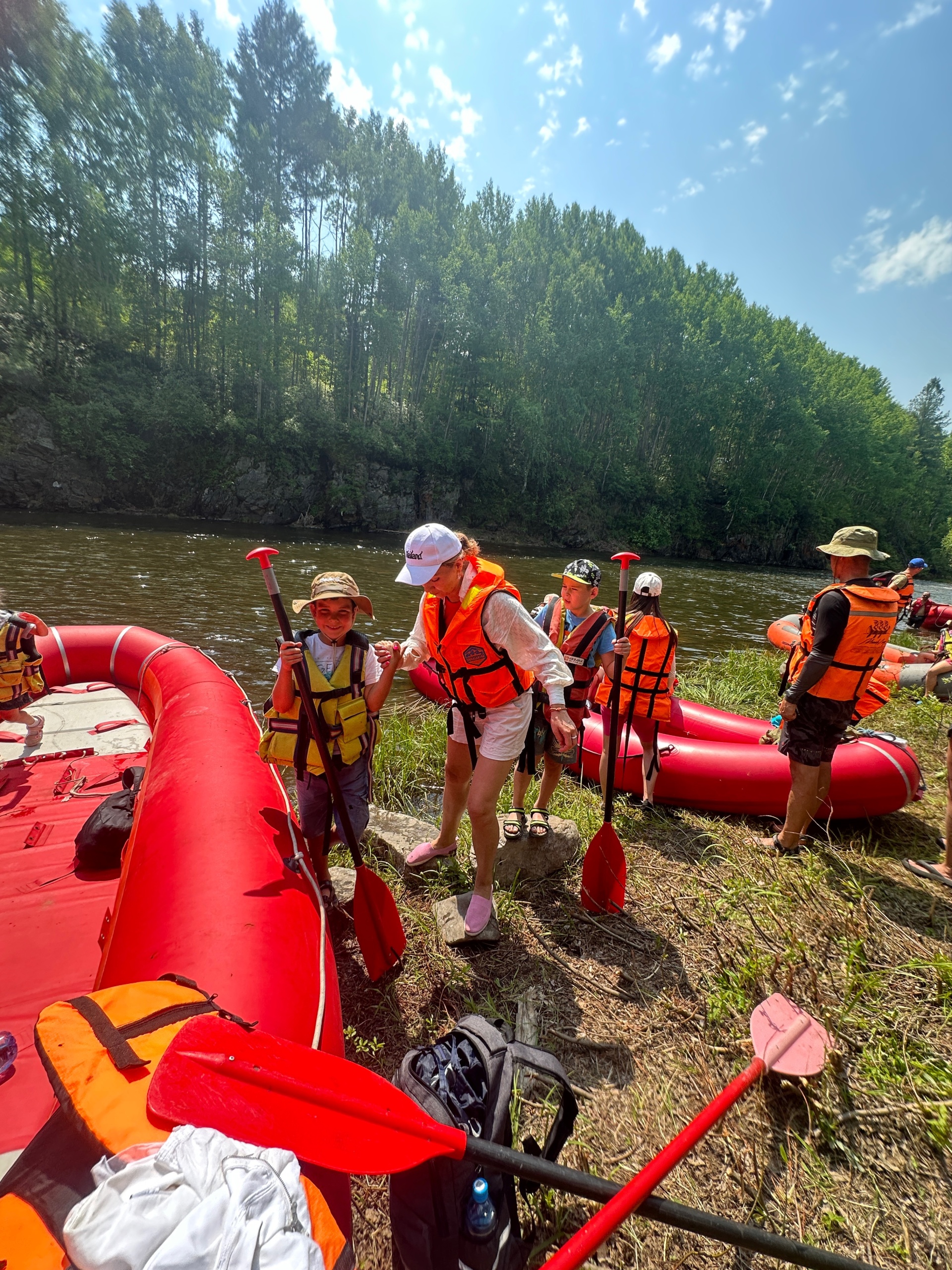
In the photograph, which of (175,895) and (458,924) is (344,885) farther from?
(175,895)

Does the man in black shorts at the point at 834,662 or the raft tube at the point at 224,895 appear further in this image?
the man in black shorts at the point at 834,662

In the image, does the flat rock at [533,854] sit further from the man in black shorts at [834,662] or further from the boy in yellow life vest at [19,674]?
the boy in yellow life vest at [19,674]

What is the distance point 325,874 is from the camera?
2783mm

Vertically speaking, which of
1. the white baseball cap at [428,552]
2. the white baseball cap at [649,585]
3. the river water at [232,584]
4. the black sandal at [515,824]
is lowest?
the river water at [232,584]

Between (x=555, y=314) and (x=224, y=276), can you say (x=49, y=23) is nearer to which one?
(x=224, y=276)

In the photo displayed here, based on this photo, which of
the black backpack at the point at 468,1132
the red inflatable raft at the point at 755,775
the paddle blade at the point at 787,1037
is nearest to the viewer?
the black backpack at the point at 468,1132

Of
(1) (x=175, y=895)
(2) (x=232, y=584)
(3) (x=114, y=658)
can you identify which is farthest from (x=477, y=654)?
(2) (x=232, y=584)

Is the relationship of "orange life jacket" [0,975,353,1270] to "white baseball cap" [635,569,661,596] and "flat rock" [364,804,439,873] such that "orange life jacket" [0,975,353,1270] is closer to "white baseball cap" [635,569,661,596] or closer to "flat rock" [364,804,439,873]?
"flat rock" [364,804,439,873]

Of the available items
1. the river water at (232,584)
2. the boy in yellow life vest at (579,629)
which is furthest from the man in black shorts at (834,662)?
the river water at (232,584)

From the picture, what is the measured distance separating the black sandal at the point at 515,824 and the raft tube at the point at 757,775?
1164mm

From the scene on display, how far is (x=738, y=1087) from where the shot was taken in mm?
1678

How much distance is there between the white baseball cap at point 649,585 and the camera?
4.04 meters

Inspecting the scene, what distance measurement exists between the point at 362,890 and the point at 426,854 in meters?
0.76

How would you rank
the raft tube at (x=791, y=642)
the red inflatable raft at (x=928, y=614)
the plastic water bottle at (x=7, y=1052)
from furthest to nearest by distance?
the red inflatable raft at (x=928, y=614), the raft tube at (x=791, y=642), the plastic water bottle at (x=7, y=1052)
